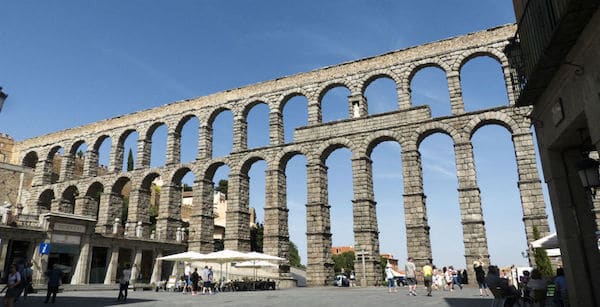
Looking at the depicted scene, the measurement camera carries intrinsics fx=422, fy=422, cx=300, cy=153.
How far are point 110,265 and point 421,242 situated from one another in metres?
19.8

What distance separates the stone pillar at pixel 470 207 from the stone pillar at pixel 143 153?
86.4ft

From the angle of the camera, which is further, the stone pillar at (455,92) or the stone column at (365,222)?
the stone pillar at (455,92)

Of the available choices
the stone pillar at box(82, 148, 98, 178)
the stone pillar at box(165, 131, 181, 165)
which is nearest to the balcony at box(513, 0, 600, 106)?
the stone pillar at box(165, 131, 181, 165)

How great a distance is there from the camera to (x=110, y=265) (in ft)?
90.3

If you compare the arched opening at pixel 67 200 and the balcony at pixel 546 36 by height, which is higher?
the arched opening at pixel 67 200

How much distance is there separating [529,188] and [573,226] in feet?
56.5

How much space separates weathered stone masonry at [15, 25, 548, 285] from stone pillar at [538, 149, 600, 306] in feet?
53.9

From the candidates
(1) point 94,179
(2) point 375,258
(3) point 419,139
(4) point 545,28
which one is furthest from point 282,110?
(4) point 545,28

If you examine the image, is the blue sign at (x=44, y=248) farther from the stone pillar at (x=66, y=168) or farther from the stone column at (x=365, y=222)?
the stone pillar at (x=66, y=168)

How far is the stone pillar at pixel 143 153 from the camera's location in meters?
37.8

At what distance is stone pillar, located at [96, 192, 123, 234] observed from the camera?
36500 mm

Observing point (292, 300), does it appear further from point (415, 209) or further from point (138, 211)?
point (138, 211)

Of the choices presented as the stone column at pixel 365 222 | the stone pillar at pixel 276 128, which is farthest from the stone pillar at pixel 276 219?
the stone column at pixel 365 222

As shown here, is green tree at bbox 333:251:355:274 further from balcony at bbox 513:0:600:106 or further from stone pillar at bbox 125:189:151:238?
balcony at bbox 513:0:600:106
